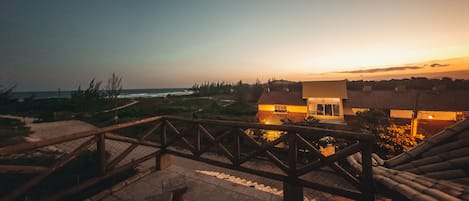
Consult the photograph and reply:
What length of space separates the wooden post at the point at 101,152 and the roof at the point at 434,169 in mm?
4375

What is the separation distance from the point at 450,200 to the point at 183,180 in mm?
3864

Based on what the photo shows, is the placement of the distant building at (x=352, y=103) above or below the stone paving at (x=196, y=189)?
above

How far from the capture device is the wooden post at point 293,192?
3.13m

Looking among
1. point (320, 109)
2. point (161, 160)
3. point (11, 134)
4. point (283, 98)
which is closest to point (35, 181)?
point (161, 160)

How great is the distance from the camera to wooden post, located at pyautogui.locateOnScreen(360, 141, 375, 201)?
2521mm

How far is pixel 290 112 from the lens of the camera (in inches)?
754

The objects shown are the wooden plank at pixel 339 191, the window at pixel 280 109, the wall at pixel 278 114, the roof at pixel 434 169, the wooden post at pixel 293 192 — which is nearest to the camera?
the roof at pixel 434 169

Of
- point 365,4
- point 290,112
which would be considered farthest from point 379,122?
point 290,112

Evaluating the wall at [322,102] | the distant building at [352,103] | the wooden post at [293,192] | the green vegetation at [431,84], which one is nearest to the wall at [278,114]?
the distant building at [352,103]

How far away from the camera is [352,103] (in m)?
17.5

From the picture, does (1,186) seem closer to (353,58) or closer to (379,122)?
(379,122)

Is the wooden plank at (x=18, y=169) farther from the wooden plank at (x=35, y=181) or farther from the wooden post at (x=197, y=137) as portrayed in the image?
the wooden post at (x=197, y=137)

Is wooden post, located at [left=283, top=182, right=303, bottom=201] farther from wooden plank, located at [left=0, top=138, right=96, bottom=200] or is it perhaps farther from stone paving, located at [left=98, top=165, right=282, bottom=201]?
wooden plank, located at [left=0, top=138, right=96, bottom=200]

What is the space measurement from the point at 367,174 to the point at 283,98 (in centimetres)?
1784
